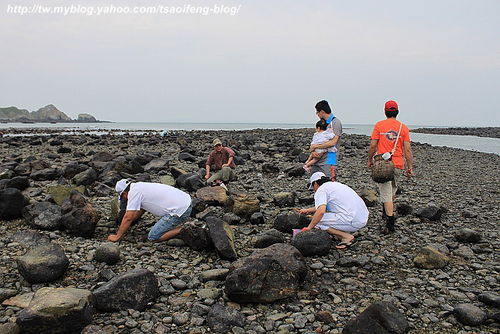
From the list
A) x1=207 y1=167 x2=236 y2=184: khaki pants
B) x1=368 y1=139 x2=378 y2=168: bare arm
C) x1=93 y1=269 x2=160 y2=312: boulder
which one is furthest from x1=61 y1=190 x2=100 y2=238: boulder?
x1=368 y1=139 x2=378 y2=168: bare arm

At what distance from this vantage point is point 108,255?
6.01 metres

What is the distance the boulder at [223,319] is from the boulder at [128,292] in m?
0.91

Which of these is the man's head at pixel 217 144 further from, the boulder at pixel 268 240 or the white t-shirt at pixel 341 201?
the boulder at pixel 268 240

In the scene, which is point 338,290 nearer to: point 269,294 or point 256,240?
point 269,294

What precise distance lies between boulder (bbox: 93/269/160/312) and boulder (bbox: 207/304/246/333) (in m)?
0.91

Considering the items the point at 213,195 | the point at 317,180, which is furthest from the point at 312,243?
the point at 213,195

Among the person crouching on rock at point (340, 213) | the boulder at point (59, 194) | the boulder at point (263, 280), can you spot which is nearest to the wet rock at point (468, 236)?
the person crouching on rock at point (340, 213)

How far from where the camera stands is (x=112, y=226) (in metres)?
7.97

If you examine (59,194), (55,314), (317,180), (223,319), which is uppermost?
(317,180)

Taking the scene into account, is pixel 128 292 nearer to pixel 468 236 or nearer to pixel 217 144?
pixel 468 236

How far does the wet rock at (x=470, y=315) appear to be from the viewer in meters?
4.55

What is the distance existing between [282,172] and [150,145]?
1593 cm

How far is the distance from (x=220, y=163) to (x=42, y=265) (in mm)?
8402

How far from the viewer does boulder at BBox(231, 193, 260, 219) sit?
28.7 feet
